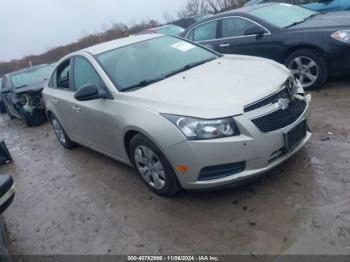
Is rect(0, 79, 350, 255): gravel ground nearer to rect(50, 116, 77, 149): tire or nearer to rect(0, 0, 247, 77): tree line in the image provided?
rect(50, 116, 77, 149): tire

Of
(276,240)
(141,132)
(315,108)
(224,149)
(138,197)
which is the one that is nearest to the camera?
(276,240)

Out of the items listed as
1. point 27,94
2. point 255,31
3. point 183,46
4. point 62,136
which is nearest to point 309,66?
point 255,31

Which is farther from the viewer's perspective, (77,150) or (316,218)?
(77,150)

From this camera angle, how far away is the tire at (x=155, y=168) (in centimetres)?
374

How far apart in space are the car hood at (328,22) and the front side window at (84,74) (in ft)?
11.6

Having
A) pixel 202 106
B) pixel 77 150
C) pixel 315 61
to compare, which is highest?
pixel 202 106

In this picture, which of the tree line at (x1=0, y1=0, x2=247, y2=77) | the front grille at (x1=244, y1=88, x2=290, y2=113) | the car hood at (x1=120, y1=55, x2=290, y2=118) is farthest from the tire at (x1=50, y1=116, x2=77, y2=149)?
the tree line at (x1=0, y1=0, x2=247, y2=77)

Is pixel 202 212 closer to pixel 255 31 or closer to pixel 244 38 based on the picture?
pixel 255 31

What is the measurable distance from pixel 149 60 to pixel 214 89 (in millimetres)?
1219

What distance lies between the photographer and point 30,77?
34.1 feet

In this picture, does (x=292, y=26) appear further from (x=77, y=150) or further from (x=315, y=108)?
(x=77, y=150)

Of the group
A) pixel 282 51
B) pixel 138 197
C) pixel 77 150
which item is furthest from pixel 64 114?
pixel 282 51

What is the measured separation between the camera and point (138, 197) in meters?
4.27

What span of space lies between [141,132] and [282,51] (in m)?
3.56
